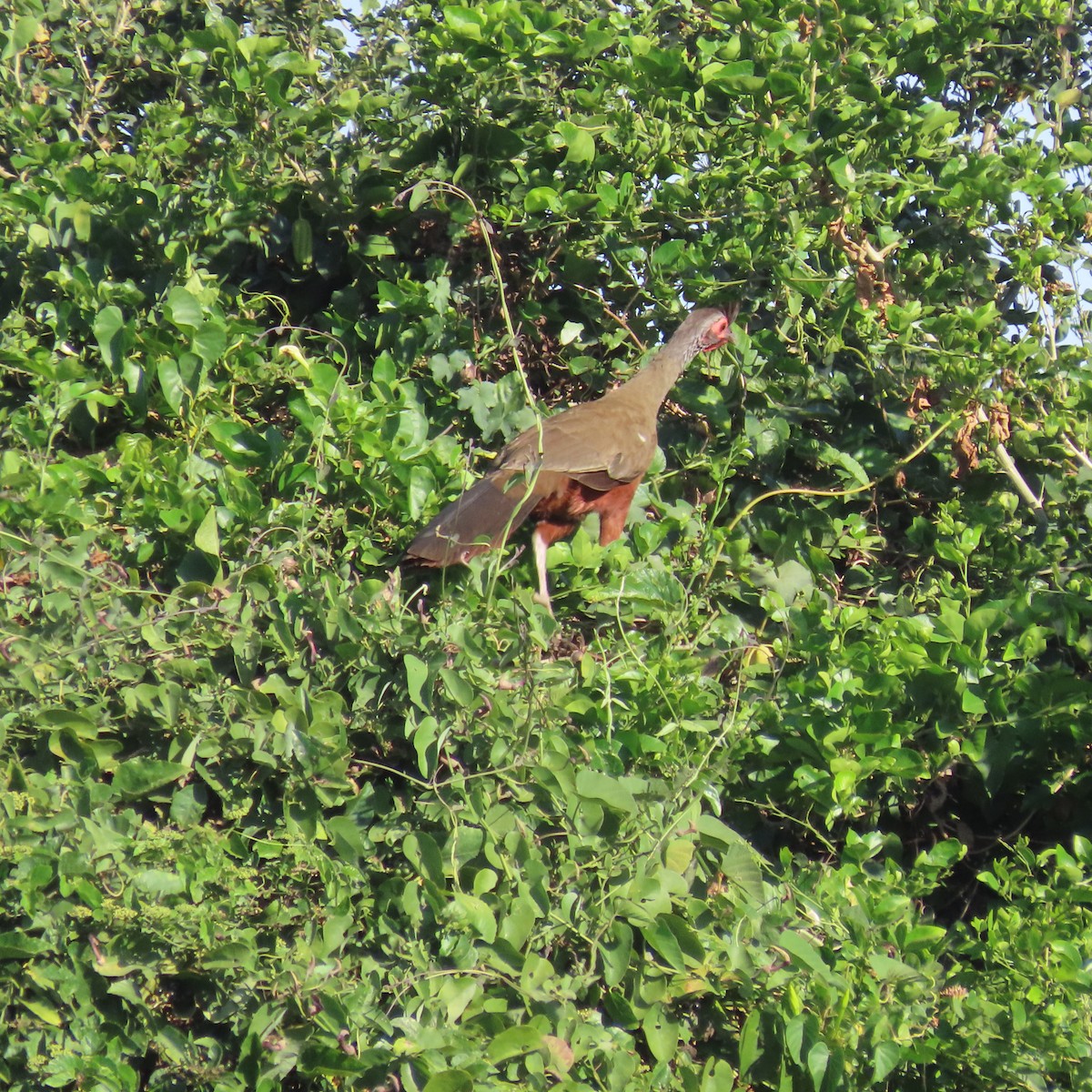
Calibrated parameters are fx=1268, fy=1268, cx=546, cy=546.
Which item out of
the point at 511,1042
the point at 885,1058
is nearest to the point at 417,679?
the point at 511,1042

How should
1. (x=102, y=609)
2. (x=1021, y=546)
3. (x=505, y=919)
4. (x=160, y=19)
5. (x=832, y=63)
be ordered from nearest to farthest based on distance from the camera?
1. (x=505, y=919)
2. (x=102, y=609)
3. (x=1021, y=546)
4. (x=832, y=63)
5. (x=160, y=19)

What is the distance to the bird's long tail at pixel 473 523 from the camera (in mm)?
3629

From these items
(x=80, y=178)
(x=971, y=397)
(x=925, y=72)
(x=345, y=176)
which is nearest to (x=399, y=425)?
(x=345, y=176)

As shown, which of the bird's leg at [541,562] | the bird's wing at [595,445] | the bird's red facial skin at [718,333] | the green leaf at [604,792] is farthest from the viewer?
the bird's red facial skin at [718,333]

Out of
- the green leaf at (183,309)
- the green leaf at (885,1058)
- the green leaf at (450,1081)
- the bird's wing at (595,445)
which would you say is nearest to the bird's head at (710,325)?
the bird's wing at (595,445)

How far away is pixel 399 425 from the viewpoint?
4.09m

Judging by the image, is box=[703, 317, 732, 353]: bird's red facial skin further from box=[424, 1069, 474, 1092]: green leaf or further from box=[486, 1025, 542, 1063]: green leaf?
box=[424, 1069, 474, 1092]: green leaf

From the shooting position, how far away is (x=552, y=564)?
4.23 meters

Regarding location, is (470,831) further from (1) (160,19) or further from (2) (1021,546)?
(1) (160,19)

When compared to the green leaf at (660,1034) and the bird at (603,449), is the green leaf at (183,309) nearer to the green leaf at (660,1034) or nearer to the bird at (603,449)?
the bird at (603,449)

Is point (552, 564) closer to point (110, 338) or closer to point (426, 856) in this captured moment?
point (426, 856)

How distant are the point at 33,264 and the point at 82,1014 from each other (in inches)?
110

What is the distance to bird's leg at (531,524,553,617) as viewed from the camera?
3879mm

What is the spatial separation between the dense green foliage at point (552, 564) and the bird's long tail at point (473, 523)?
0.37ft
